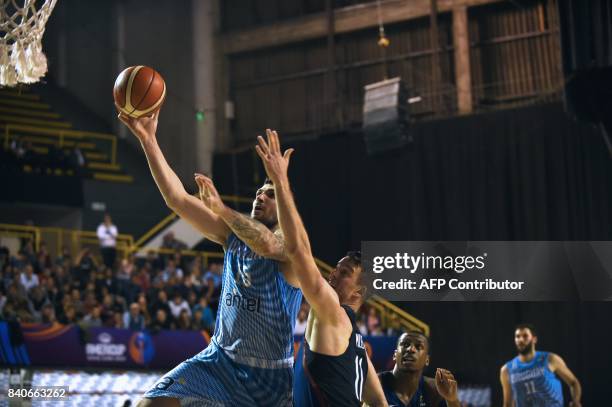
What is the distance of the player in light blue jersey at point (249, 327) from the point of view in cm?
551

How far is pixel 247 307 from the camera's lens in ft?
18.6

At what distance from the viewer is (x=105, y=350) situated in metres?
15.3

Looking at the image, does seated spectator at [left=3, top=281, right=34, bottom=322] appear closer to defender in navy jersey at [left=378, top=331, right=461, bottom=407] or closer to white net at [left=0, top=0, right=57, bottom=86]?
white net at [left=0, top=0, right=57, bottom=86]

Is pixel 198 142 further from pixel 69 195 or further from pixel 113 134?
pixel 69 195

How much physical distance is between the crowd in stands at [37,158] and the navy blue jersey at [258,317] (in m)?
17.3

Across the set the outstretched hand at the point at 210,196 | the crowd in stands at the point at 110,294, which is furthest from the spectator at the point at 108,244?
the outstretched hand at the point at 210,196

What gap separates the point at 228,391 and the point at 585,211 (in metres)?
Answer: 16.8

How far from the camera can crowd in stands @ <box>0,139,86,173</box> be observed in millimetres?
22031

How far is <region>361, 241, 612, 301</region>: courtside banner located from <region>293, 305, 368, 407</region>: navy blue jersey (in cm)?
621

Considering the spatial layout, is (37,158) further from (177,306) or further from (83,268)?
(177,306)

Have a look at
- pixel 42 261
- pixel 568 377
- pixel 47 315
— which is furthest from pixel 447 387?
pixel 42 261

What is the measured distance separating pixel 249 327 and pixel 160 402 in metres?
0.64

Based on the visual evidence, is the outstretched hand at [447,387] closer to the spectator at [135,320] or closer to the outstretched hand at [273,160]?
the outstretched hand at [273,160]

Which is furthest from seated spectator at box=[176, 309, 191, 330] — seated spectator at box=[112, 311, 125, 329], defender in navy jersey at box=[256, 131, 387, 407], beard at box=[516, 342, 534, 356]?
defender in navy jersey at box=[256, 131, 387, 407]
